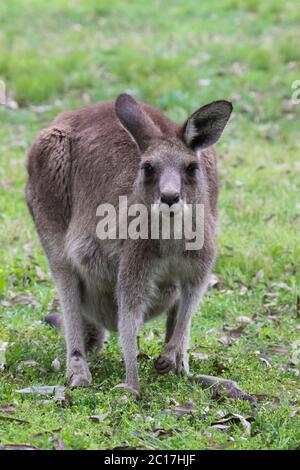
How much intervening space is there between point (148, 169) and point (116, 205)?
470mm

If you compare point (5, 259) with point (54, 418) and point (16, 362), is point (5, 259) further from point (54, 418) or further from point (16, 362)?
point (54, 418)

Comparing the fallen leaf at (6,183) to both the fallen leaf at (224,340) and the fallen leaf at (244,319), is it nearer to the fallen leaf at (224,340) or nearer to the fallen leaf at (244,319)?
the fallen leaf at (244,319)

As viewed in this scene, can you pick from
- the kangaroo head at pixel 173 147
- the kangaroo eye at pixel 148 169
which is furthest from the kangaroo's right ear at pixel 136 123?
the kangaroo eye at pixel 148 169

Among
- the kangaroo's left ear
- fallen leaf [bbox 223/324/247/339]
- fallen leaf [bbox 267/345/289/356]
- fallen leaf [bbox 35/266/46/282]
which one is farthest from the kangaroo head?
fallen leaf [bbox 35/266/46/282]

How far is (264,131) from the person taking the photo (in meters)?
10.2

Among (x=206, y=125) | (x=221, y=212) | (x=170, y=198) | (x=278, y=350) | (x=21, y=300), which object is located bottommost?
(x=278, y=350)

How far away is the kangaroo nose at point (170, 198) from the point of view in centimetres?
427

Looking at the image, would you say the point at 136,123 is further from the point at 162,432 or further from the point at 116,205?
the point at 162,432

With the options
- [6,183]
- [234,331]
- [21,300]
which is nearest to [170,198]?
[234,331]

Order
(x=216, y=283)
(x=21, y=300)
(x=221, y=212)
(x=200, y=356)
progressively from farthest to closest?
(x=221, y=212) → (x=216, y=283) → (x=21, y=300) → (x=200, y=356)

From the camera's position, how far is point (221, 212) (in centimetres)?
786

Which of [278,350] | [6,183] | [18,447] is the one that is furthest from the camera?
[6,183]
